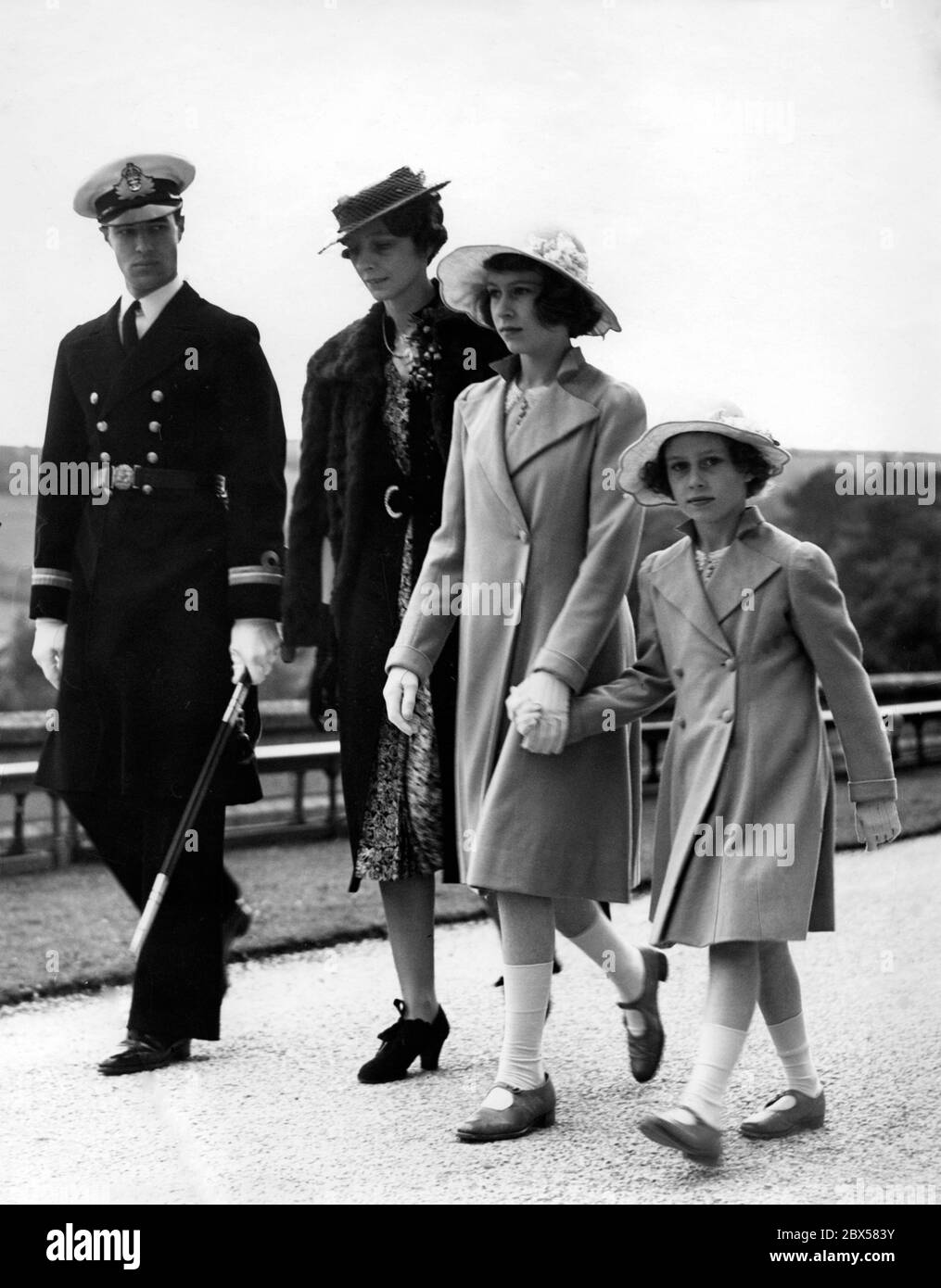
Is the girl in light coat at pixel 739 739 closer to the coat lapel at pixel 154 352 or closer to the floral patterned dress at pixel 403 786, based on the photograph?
the floral patterned dress at pixel 403 786

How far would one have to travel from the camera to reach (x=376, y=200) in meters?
5.16

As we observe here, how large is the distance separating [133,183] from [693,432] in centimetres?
190

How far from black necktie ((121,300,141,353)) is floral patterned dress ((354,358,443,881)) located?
78cm

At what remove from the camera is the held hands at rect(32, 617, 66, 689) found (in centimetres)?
547

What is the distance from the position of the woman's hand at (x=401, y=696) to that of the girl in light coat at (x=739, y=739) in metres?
0.39

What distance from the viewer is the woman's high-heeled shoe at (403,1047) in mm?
5141

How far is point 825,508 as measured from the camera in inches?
235

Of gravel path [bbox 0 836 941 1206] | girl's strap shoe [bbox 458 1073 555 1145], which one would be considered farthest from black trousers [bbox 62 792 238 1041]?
girl's strap shoe [bbox 458 1073 555 1145]

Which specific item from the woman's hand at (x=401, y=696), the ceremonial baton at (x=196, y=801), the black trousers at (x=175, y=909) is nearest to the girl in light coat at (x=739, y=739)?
the woman's hand at (x=401, y=696)

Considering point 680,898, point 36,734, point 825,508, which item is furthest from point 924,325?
point 36,734
